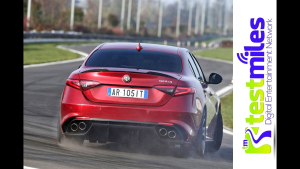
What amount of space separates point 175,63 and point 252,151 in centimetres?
159

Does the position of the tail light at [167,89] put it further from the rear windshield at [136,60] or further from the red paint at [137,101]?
the rear windshield at [136,60]

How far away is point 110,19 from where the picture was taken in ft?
325

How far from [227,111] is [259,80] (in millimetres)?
8019

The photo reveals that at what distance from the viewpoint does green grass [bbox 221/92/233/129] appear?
39.5 ft

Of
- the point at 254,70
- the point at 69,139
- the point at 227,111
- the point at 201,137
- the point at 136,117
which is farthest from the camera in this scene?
the point at 227,111

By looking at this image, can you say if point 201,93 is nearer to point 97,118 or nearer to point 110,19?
point 97,118

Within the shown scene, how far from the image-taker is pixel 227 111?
1430 cm

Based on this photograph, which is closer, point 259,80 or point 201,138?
point 259,80

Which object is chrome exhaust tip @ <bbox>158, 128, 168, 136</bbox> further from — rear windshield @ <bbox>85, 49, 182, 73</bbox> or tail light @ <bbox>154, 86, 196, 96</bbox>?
rear windshield @ <bbox>85, 49, 182, 73</bbox>

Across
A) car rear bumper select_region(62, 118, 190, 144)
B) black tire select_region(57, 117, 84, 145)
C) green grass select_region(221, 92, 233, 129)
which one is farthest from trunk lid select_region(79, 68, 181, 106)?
green grass select_region(221, 92, 233, 129)

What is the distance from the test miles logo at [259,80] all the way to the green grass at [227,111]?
5045mm

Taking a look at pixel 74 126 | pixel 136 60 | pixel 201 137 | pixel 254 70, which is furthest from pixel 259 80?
pixel 74 126

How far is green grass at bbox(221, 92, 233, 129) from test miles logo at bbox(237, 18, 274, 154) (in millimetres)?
5045

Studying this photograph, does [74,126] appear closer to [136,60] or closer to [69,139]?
[69,139]
